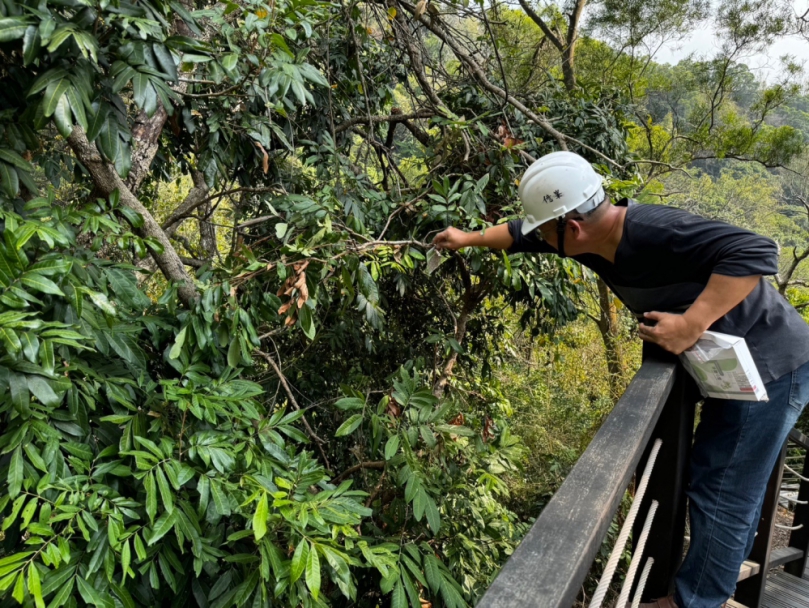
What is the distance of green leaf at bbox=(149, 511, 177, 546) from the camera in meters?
1.19

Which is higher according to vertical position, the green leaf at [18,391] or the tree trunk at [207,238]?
the green leaf at [18,391]

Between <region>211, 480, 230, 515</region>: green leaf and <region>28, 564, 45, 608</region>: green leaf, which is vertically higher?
<region>211, 480, 230, 515</region>: green leaf

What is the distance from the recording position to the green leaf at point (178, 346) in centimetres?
146

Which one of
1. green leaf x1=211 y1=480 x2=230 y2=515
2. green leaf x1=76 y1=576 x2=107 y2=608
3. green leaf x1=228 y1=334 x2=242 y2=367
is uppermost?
green leaf x1=228 y1=334 x2=242 y2=367

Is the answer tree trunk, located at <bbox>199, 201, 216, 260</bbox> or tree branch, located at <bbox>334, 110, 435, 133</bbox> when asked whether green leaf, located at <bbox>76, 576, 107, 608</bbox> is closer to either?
tree branch, located at <bbox>334, 110, 435, 133</bbox>

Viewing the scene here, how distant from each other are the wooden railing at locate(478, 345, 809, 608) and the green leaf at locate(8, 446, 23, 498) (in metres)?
1.01

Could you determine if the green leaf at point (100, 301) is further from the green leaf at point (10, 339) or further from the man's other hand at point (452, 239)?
the man's other hand at point (452, 239)

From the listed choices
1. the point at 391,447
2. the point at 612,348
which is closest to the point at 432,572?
the point at 391,447

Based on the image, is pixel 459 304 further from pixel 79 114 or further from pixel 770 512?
pixel 79 114

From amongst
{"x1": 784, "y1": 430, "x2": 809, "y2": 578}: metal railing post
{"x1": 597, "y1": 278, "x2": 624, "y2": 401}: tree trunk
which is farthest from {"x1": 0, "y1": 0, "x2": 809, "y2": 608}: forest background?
{"x1": 597, "y1": 278, "x2": 624, "y2": 401}: tree trunk

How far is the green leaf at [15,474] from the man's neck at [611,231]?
1.49 m

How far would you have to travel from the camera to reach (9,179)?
127cm

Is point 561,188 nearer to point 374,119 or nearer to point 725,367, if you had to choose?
point 725,367

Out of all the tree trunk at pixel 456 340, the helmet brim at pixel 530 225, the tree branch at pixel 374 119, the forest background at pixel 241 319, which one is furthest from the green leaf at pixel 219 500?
the tree branch at pixel 374 119
